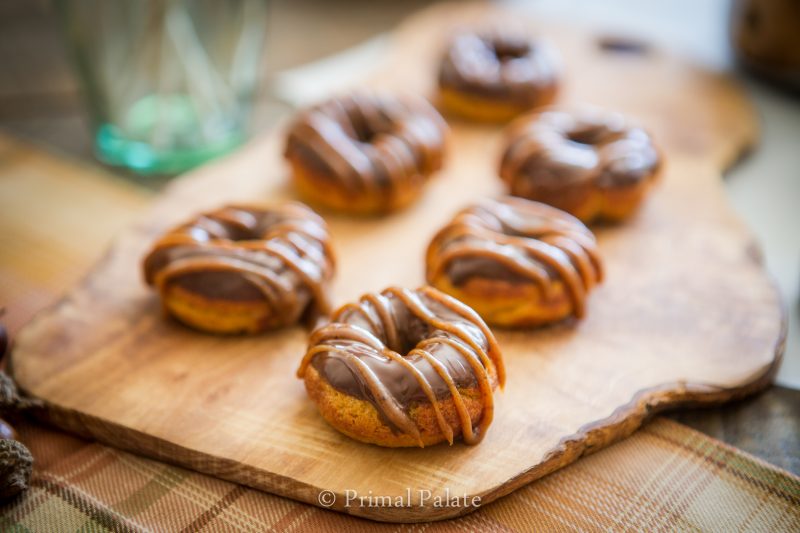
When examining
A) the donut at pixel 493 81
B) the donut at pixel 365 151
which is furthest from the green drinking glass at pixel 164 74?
the donut at pixel 493 81

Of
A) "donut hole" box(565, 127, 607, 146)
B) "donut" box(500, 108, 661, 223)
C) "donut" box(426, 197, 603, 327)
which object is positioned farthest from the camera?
"donut hole" box(565, 127, 607, 146)

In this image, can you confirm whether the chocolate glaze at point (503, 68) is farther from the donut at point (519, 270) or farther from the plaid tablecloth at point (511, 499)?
the plaid tablecloth at point (511, 499)

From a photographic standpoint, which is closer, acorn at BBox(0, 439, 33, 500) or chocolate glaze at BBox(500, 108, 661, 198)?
acorn at BBox(0, 439, 33, 500)

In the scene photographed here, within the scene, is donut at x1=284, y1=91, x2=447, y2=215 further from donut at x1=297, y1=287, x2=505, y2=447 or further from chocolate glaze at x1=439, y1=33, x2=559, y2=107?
donut at x1=297, y1=287, x2=505, y2=447

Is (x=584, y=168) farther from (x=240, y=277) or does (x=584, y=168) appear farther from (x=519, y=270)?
(x=240, y=277)

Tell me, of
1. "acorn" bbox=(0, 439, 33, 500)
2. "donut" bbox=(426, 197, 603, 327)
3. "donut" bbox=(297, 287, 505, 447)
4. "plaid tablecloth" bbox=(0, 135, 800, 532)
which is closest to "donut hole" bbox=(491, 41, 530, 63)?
"donut" bbox=(426, 197, 603, 327)

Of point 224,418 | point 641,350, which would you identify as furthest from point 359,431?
point 641,350

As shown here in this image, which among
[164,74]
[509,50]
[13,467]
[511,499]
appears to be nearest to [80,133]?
[164,74]
